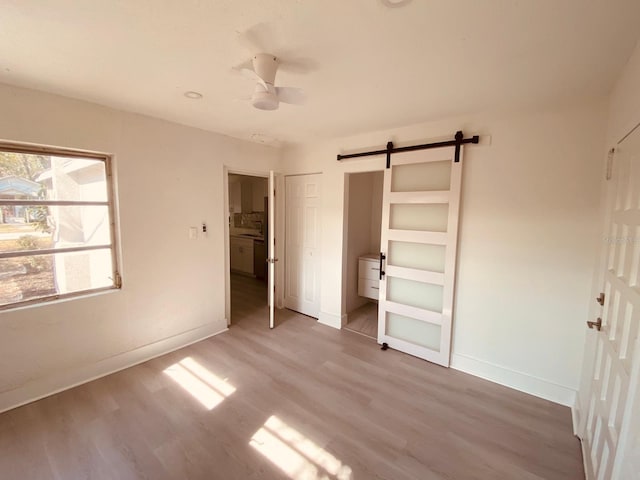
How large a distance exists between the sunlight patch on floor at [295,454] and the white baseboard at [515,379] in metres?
1.67

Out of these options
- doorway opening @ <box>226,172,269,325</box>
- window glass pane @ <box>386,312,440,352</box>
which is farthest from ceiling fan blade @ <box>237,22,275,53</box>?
doorway opening @ <box>226,172,269,325</box>

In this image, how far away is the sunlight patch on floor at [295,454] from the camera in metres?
1.65

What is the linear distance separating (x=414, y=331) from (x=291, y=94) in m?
2.69

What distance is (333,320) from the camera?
3.74m

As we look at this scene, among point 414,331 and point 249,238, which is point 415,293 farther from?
point 249,238

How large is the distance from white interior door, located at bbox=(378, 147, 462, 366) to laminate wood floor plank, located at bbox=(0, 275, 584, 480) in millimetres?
339

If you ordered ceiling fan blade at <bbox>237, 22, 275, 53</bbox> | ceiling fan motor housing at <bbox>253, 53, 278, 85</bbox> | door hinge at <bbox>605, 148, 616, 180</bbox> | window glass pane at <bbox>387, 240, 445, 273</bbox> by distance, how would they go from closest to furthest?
ceiling fan blade at <bbox>237, 22, 275, 53</bbox>
ceiling fan motor housing at <bbox>253, 53, 278, 85</bbox>
door hinge at <bbox>605, 148, 616, 180</bbox>
window glass pane at <bbox>387, 240, 445, 273</bbox>

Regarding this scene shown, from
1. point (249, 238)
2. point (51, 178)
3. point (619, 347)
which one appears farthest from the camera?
point (249, 238)

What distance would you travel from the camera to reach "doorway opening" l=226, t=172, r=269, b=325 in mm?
5324

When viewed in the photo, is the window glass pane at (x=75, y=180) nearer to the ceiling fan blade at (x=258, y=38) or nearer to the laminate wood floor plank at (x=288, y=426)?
the laminate wood floor plank at (x=288, y=426)

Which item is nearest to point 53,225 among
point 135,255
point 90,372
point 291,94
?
point 135,255

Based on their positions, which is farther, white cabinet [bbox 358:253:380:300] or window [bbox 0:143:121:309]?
white cabinet [bbox 358:253:380:300]

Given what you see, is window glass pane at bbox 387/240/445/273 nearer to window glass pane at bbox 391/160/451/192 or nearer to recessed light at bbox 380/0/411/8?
window glass pane at bbox 391/160/451/192

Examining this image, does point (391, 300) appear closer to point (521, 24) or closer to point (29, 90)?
point (521, 24)
